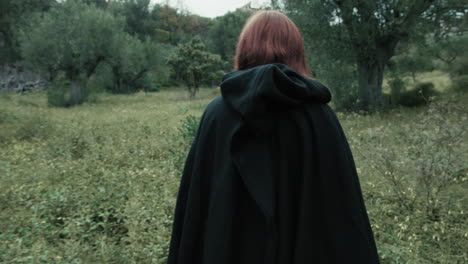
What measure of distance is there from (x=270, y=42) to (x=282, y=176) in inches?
31.5

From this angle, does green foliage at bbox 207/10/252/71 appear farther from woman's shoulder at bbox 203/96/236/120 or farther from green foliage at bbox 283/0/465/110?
woman's shoulder at bbox 203/96/236/120

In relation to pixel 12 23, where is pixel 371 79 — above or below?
below

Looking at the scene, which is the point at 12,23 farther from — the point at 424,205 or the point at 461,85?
the point at 424,205

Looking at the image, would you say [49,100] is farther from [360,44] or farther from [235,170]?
[235,170]

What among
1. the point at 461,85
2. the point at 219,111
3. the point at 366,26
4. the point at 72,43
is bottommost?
the point at 219,111

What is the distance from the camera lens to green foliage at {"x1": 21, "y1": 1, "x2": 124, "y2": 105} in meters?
24.5

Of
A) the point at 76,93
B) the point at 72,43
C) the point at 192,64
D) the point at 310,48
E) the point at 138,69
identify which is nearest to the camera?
the point at 310,48

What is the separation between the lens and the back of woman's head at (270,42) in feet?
6.56

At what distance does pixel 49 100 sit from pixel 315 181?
87.2 ft

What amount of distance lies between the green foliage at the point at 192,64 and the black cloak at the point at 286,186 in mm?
30434

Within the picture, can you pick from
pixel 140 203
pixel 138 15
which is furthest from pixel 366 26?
pixel 138 15

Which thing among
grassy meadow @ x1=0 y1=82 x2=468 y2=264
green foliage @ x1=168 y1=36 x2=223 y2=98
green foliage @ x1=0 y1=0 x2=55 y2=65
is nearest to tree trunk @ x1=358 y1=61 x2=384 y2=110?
grassy meadow @ x1=0 y1=82 x2=468 y2=264

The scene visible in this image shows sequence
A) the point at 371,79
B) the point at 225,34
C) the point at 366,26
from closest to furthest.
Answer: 1. the point at 366,26
2. the point at 371,79
3. the point at 225,34

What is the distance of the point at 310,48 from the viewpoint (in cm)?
1565
